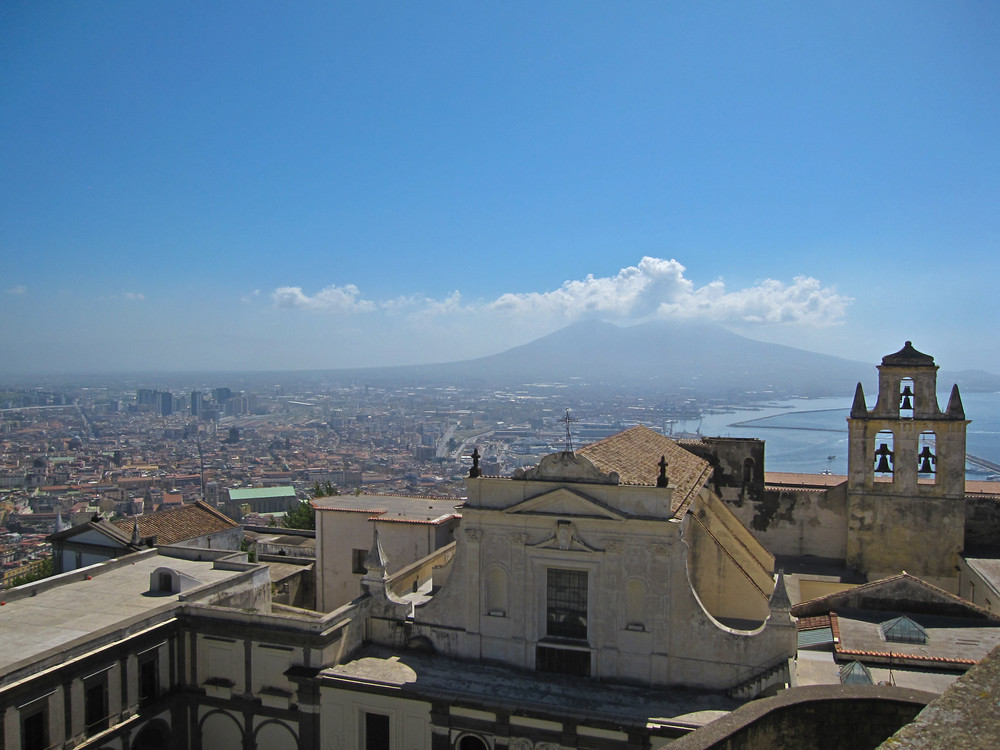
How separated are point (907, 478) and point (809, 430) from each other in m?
101

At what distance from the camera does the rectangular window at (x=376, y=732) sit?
1433 centimetres

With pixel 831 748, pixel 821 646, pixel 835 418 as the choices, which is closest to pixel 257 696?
pixel 821 646

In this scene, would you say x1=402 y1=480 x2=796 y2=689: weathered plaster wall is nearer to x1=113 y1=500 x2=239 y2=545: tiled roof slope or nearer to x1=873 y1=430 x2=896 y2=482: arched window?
x1=873 y1=430 x2=896 y2=482: arched window

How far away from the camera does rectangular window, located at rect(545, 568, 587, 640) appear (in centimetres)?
1481

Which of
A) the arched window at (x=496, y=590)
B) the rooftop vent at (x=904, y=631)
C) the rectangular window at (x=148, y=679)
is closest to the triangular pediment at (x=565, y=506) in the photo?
the arched window at (x=496, y=590)

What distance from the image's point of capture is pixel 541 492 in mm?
14961

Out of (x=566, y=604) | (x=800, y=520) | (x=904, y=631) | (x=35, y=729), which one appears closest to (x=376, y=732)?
(x=566, y=604)

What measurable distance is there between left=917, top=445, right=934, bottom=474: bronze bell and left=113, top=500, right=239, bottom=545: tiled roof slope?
25.8 metres

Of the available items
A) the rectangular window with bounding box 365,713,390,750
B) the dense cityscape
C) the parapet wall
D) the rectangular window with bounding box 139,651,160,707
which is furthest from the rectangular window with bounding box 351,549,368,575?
the dense cityscape

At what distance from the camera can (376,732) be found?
1445 cm

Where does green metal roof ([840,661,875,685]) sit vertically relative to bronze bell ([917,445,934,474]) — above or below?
below

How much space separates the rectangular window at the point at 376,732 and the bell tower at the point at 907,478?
15509mm

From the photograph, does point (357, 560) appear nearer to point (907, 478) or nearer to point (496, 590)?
point (496, 590)

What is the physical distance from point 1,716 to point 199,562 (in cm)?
866
